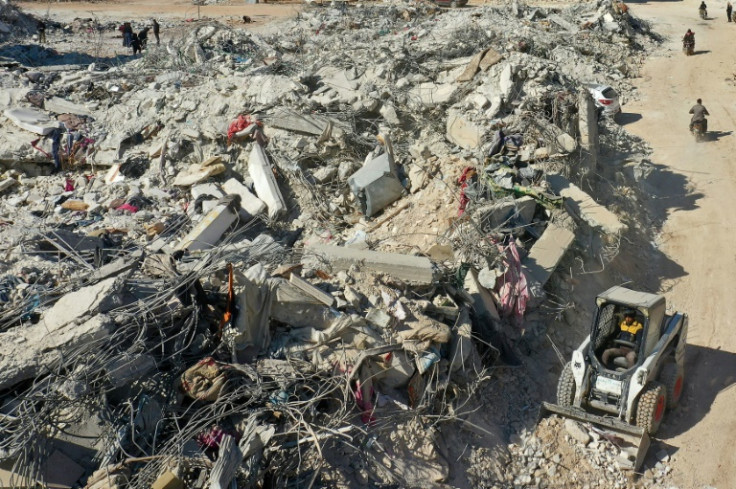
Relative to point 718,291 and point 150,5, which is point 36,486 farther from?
point 150,5

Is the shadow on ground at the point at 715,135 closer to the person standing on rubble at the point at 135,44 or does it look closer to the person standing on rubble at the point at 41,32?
the person standing on rubble at the point at 135,44

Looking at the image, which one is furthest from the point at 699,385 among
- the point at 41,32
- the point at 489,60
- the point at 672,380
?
the point at 41,32

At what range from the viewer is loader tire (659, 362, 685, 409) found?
8359mm

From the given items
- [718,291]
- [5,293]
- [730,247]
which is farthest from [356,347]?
[730,247]

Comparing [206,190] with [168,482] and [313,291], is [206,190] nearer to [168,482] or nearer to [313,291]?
[313,291]

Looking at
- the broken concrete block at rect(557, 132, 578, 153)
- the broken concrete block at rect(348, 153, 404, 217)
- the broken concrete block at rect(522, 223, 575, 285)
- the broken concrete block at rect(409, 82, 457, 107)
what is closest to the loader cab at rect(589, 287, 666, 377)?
the broken concrete block at rect(522, 223, 575, 285)

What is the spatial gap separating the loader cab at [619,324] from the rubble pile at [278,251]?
1.02 metres

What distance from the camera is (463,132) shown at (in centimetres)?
1268

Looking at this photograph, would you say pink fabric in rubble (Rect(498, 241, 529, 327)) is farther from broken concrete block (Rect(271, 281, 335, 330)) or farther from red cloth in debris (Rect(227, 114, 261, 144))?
red cloth in debris (Rect(227, 114, 261, 144))

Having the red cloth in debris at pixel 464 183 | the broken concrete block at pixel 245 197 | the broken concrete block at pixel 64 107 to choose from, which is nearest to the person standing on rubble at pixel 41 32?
the broken concrete block at pixel 64 107

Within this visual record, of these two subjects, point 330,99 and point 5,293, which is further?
point 330,99

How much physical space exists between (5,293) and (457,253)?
18.4 feet

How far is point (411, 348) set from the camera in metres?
8.11

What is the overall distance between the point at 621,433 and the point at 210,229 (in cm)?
640
